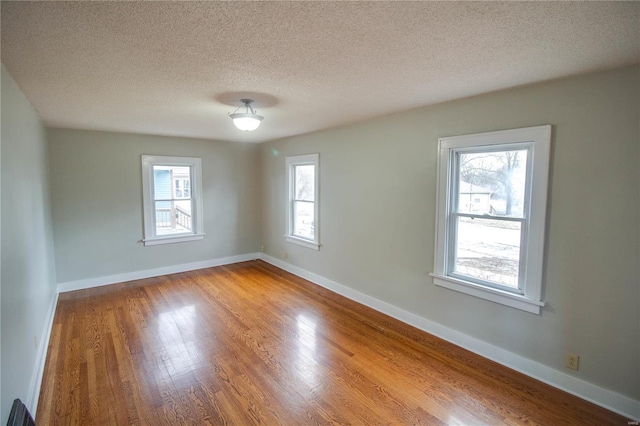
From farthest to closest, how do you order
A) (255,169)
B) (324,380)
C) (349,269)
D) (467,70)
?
(255,169) < (349,269) < (324,380) < (467,70)

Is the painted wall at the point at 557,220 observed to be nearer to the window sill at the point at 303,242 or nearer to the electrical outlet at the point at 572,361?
the electrical outlet at the point at 572,361

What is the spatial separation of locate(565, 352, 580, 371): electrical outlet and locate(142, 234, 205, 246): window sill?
528cm

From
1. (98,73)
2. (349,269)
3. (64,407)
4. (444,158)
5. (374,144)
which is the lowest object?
(64,407)

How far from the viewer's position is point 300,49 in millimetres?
1852

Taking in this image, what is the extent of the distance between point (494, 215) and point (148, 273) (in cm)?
514

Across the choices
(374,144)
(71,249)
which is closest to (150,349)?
(71,249)

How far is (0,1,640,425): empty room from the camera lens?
1684 mm

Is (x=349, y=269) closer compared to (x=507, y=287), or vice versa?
(x=507, y=287)

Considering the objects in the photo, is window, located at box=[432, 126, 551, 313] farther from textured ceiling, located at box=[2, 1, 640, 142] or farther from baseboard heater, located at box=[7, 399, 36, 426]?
baseboard heater, located at box=[7, 399, 36, 426]

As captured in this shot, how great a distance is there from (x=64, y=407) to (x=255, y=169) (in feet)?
15.2

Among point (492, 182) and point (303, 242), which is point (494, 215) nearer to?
point (492, 182)

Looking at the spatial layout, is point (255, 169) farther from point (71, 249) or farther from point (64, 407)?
point (64, 407)

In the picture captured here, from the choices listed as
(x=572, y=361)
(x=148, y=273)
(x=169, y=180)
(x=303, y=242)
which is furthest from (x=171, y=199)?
(x=572, y=361)

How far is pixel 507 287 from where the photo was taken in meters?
2.76
